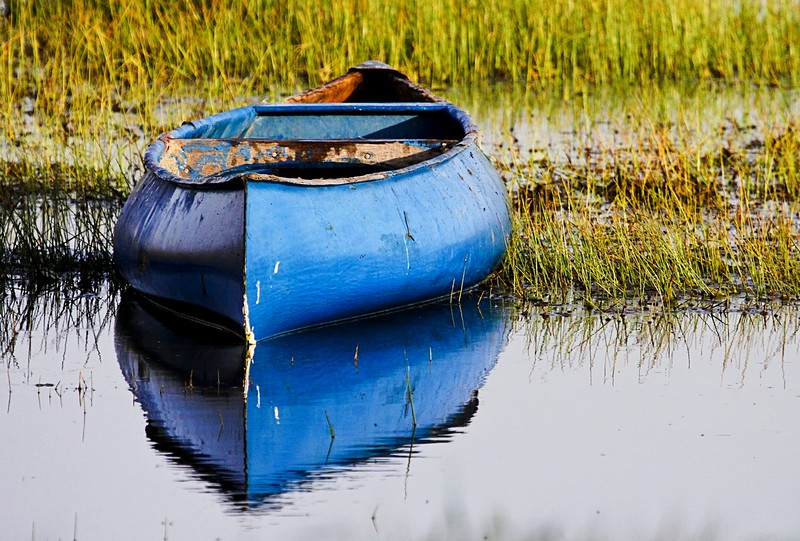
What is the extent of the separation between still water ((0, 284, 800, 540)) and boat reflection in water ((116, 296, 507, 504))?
0.04ft

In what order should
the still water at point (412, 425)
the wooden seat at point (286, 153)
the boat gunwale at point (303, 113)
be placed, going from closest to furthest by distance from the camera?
the still water at point (412, 425) → the boat gunwale at point (303, 113) → the wooden seat at point (286, 153)

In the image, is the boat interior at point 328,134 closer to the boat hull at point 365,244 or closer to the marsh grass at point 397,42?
the boat hull at point 365,244

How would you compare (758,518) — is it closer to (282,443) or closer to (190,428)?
(282,443)

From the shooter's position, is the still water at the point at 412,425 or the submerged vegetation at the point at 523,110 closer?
the still water at the point at 412,425

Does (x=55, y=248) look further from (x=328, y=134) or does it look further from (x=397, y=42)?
(x=397, y=42)

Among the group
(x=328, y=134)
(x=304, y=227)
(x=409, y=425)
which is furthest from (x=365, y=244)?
(x=328, y=134)

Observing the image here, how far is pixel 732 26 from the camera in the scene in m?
14.9

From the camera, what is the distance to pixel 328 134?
31.8ft

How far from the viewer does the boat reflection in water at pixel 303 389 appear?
5.45m

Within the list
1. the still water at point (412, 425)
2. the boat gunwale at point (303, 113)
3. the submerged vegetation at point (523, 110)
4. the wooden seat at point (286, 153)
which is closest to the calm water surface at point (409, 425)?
the still water at point (412, 425)

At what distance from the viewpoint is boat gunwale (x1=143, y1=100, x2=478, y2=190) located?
22.2 ft

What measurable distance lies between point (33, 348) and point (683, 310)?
3.27 m

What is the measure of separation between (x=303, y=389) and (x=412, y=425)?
2.19 feet

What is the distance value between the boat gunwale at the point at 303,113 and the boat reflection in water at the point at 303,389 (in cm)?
74
